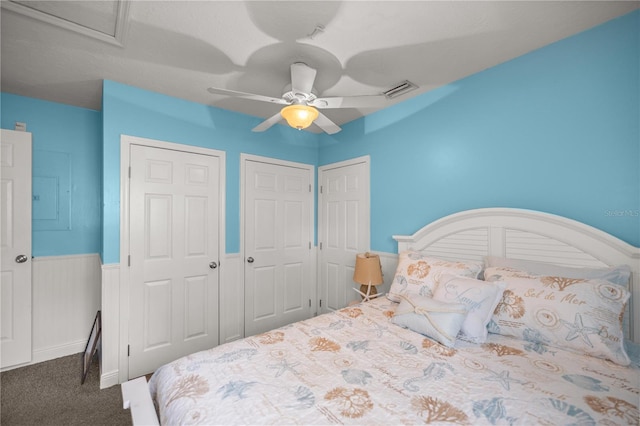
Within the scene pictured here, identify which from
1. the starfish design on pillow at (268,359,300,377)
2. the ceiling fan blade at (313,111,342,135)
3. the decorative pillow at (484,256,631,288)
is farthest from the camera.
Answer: the ceiling fan blade at (313,111,342,135)

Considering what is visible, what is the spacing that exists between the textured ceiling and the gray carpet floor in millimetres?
2455

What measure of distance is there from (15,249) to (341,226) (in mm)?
3087

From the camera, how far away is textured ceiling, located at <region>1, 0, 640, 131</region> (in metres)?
1.52

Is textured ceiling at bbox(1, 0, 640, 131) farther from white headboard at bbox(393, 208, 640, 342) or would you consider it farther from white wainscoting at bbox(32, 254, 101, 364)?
white wainscoting at bbox(32, 254, 101, 364)

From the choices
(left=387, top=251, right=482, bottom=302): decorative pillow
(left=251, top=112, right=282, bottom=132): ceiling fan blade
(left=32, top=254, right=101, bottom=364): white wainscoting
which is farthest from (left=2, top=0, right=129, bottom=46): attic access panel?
(left=387, top=251, right=482, bottom=302): decorative pillow

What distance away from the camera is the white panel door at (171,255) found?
239cm

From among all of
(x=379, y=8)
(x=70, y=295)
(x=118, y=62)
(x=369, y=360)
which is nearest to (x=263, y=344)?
(x=369, y=360)

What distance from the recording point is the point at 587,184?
1.68 metres

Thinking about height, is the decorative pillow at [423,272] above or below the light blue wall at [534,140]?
below

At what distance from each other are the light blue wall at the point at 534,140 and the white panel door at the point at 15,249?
3359mm

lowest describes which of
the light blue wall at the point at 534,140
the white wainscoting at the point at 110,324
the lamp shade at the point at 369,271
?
the white wainscoting at the point at 110,324

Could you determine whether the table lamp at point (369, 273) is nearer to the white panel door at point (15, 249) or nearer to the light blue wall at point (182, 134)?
the light blue wall at point (182, 134)

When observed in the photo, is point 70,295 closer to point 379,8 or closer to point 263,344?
point 263,344

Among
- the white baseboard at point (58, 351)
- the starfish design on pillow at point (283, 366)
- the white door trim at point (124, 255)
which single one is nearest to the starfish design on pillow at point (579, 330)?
the starfish design on pillow at point (283, 366)
